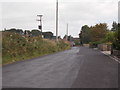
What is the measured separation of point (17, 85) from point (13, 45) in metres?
14.3

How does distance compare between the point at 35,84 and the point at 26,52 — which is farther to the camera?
the point at 26,52

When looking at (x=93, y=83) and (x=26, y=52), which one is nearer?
(x=93, y=83)

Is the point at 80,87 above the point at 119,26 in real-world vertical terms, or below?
below

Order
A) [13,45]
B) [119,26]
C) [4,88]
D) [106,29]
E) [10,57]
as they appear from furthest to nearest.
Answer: [106,29], [119,26], [13,45], [10,57], [4,88]

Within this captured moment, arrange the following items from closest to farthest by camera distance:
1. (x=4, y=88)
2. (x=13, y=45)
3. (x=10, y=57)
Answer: (x=4, y=88)
(x=10, y=57)
(x=13, y=45)

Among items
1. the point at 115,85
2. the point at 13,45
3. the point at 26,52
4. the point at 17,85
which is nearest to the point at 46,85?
the point at 17,85

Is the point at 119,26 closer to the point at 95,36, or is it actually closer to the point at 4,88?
the point at 4,88

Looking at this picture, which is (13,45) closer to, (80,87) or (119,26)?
(119,26)

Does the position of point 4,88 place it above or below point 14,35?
below

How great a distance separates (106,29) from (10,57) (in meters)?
58.1

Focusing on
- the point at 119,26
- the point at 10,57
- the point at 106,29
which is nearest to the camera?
the point at 10,57

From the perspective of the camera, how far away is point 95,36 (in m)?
74.7

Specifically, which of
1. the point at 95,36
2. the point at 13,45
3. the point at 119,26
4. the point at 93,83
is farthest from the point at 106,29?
the point at 93,83

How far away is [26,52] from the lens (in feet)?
82.8
